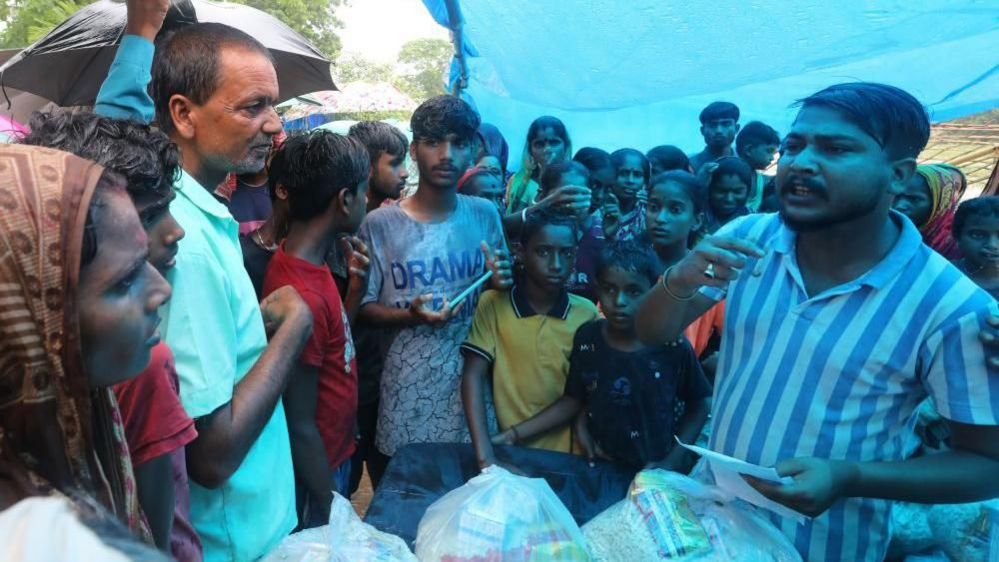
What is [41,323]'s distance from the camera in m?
0.69

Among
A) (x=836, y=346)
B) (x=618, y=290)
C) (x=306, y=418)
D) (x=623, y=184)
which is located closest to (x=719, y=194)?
(x=623, y=184)

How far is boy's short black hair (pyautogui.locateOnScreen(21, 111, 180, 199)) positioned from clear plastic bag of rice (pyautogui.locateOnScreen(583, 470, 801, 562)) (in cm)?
110

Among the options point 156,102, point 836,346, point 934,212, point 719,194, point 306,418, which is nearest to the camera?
point 836,346

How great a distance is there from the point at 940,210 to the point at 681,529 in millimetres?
3309

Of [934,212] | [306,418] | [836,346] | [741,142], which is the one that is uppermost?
[741,142]

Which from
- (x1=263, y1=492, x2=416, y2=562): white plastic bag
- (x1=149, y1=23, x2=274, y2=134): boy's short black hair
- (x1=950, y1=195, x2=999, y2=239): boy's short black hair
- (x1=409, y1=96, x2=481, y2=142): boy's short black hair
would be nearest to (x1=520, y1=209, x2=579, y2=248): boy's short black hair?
(x1=409, y1=96, x2=481, y2=142): boy's short black hair

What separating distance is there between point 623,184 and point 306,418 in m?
2.61

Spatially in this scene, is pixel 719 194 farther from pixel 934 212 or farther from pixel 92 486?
pixel 92 486

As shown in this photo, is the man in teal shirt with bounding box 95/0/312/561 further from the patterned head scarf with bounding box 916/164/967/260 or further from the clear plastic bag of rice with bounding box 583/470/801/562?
the patterned head scarf with bounding box 916/164/967/260

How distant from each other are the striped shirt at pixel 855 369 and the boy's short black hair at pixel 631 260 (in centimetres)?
70

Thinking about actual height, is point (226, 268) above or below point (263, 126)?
below

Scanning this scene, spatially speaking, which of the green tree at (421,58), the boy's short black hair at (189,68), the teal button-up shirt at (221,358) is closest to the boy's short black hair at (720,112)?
the boy's short black hair at (189,68)

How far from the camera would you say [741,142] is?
4.98 m

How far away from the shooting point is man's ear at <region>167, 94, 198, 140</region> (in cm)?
158
